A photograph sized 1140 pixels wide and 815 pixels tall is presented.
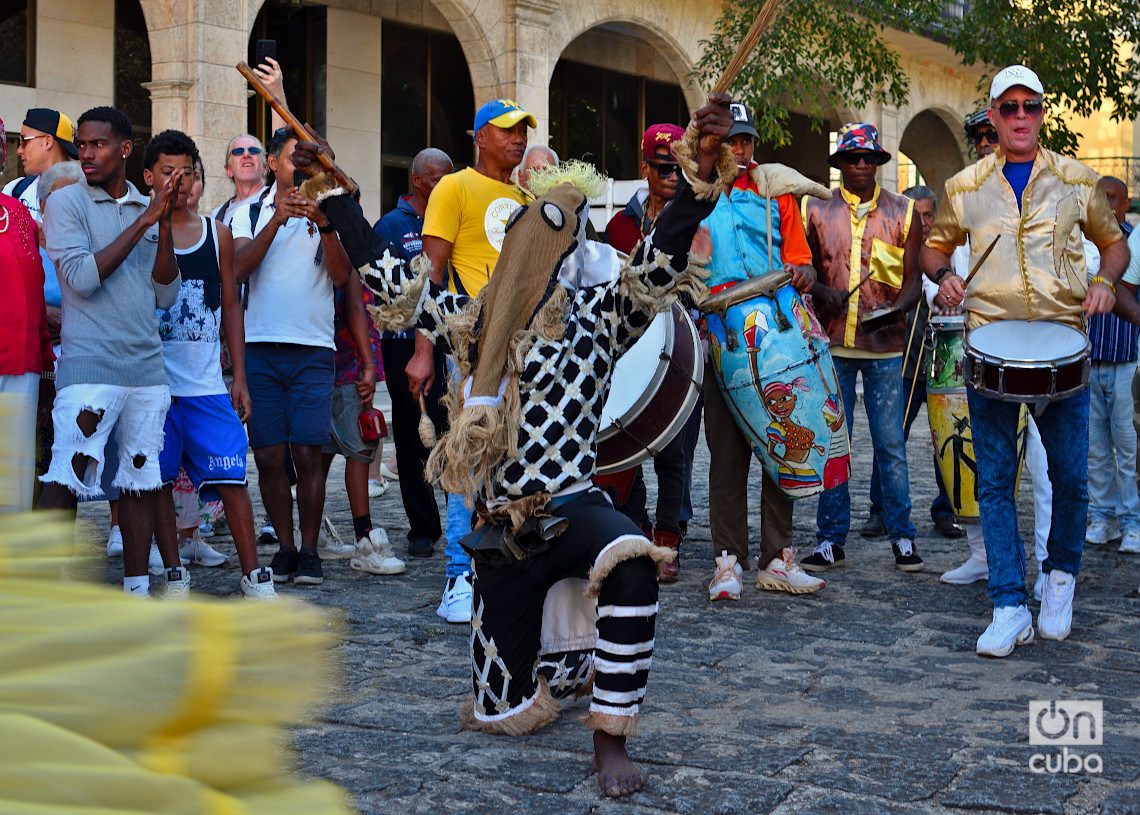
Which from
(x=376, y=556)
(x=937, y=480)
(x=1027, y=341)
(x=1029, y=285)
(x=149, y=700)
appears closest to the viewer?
(x=149, y=700)

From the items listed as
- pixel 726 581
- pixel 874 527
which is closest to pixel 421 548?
pixel 726 581

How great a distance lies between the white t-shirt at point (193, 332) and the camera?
5.39 m

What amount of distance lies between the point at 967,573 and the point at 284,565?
327 centimetres

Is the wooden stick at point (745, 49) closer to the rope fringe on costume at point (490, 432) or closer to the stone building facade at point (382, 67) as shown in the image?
the rope fringe on costume at point (490, 432)

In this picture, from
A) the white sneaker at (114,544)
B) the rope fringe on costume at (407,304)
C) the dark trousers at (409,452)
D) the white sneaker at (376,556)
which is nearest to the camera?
the rope fringe on costume at (407,304)

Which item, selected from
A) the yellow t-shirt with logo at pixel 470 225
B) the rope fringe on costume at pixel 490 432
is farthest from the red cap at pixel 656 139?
the rope fringe on costume at pixel 490 432

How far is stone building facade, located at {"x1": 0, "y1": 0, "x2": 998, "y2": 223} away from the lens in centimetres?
1395

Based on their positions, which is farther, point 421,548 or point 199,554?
point 421,548

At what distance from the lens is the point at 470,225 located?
201 inches

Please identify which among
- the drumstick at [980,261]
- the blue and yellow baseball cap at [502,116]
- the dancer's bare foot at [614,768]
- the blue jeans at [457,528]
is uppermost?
the blue and yellow baseball cap at [502,116]

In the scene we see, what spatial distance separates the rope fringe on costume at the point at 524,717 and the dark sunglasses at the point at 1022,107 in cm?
288

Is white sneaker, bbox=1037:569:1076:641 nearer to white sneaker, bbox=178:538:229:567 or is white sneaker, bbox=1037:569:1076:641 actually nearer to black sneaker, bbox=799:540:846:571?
black sneaker, bbox=799:540:846:571

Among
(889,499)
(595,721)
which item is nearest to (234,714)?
(595,721)

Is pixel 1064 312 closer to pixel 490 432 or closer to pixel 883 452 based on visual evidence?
pixel 883 452
